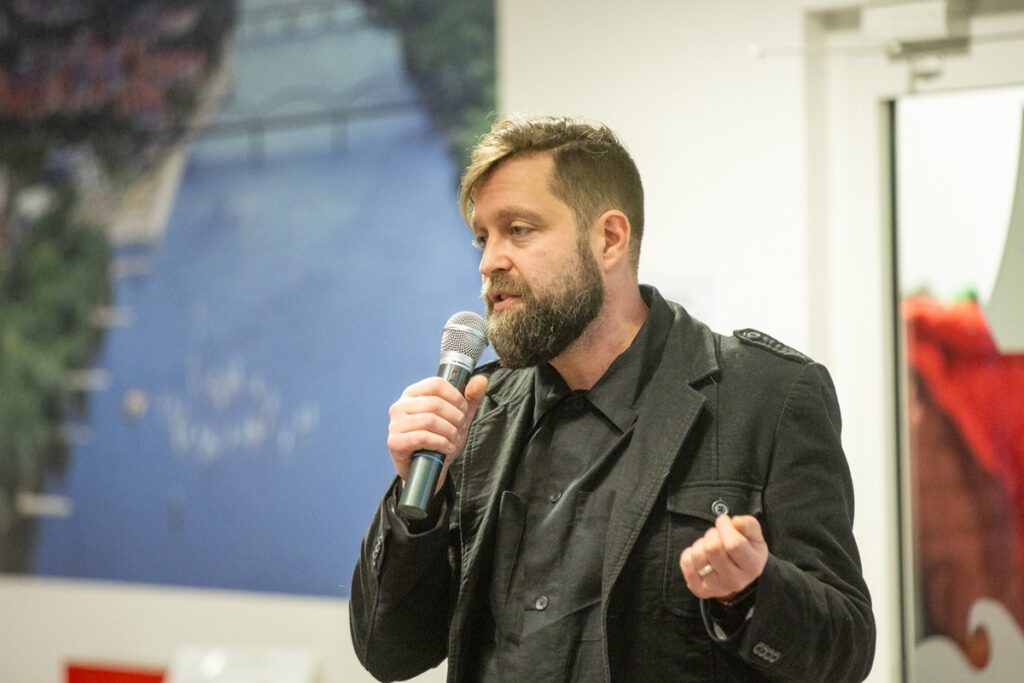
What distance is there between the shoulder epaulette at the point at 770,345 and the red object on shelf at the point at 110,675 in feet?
8.02

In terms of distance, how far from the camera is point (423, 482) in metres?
1.62

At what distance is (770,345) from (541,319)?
34cm

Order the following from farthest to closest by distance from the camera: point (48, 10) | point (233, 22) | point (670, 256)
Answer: point (48, 10) → point (233, 22) → point (670, 256)

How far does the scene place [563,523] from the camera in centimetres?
171

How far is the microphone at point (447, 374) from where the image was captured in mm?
1623

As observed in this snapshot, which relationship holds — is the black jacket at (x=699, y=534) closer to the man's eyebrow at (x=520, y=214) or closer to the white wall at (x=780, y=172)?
the man's eyebrow at (x=520, y=214)

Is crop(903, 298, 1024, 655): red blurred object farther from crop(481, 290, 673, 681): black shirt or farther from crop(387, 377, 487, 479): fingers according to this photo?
crop(387, 377, 487, 479): fingers

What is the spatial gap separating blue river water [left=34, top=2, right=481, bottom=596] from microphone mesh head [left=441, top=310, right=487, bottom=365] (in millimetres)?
1286

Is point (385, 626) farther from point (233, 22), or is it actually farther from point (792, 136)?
point (233, 22)

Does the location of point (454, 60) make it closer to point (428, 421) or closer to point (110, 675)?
point (428, 421)

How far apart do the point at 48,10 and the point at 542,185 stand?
8.71 feet

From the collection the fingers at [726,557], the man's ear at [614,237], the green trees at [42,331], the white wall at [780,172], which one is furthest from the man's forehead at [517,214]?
the green trees at [42,331]

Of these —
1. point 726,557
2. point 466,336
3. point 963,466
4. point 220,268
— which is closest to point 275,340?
point 220,268

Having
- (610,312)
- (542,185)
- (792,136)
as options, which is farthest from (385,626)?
(792,136)
